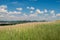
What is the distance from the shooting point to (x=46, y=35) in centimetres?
1394

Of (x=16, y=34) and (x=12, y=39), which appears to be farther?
(x=16, y=34)

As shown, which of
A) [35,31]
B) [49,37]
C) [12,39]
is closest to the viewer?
[12,39]

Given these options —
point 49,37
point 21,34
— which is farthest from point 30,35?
point 49,37

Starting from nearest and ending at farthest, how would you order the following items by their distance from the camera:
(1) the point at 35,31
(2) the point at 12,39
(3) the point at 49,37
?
(2) the point at 12,39 < (3) the point at 49,37 < (1) the point at 35,31

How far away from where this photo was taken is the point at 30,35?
13.7 metres

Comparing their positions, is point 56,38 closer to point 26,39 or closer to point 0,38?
point 26,39

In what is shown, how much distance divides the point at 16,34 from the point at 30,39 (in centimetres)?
175

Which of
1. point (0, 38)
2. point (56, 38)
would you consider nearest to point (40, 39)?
point (56, 38)

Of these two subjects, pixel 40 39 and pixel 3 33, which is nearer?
pixel 40 39

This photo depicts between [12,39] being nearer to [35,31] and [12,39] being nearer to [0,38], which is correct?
[0,38]

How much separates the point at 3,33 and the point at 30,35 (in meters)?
2.77

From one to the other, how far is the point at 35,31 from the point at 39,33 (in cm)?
78

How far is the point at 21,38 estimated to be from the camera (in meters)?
12.9

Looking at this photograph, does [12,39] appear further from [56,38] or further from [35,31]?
[56,38]
